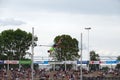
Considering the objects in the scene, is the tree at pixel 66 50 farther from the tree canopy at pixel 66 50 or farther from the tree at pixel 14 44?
the tree at pixel 14 44

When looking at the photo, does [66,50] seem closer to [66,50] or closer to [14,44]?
[66,50]

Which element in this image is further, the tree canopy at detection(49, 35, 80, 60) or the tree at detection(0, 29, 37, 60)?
the tree canopy at detection(49, 35, 80, 60)

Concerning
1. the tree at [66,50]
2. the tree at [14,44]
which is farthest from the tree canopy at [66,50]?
the tree at [14,44]

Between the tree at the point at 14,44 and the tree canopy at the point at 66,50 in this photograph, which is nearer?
the tree at the point at 14,44

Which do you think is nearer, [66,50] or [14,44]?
[14,44]

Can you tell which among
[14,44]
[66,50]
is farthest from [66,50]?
[14,44]

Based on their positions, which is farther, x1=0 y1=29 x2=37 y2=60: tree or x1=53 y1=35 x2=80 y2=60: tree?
x1=53 y1=35 x2=80 y2=60: tree

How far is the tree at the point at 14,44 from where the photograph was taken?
92.2m

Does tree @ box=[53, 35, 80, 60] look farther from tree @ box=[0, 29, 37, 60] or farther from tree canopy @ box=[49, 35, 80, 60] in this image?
tree @ box=[0, 29, 37, 60]

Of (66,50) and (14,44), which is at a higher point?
(14,44)

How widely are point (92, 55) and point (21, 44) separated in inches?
1240

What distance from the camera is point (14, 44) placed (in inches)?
3691

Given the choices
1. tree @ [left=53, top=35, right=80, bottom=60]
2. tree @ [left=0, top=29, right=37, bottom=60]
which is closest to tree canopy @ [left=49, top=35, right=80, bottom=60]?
tree @ [left=53, top=35, right=80, bottom=60]

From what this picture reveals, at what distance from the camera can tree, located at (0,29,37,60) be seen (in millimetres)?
92250
